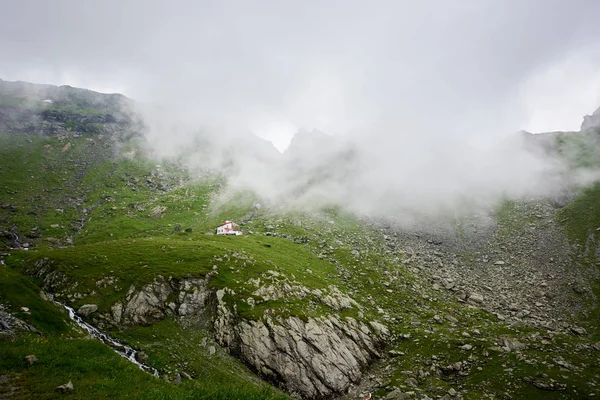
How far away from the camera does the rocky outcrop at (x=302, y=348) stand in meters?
40.8

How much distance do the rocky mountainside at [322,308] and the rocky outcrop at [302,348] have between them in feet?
0.66

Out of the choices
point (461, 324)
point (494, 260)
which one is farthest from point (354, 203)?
point (461, 324)

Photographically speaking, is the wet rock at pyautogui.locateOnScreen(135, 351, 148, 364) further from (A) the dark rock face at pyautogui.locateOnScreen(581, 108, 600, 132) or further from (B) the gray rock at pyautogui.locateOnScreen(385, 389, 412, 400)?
(A) the dark rock face at pyautogui.locateOnScreen(581, 108, 600, 132)

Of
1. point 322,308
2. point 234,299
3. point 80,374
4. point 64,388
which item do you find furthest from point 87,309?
point 322,308

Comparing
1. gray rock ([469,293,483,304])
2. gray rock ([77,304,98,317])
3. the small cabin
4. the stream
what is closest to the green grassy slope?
the stream

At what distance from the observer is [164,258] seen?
60031mm

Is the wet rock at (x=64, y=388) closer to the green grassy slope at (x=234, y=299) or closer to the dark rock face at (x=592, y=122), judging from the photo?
the green grassy slope at (x=234, y=299)

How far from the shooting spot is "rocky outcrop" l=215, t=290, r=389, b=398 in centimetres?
4078

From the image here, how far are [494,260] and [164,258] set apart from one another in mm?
90960

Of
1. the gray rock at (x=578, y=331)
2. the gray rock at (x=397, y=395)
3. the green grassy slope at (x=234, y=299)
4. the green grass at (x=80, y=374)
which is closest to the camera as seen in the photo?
the green grass at (x=80, y=374)

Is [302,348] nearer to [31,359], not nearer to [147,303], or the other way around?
[147,303]

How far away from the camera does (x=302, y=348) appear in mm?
43719

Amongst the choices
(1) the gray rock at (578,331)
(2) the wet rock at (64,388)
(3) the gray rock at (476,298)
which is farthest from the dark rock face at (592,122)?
(2) the wet rock at (64,388)

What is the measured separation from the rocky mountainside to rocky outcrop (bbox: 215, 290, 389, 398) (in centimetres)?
20
